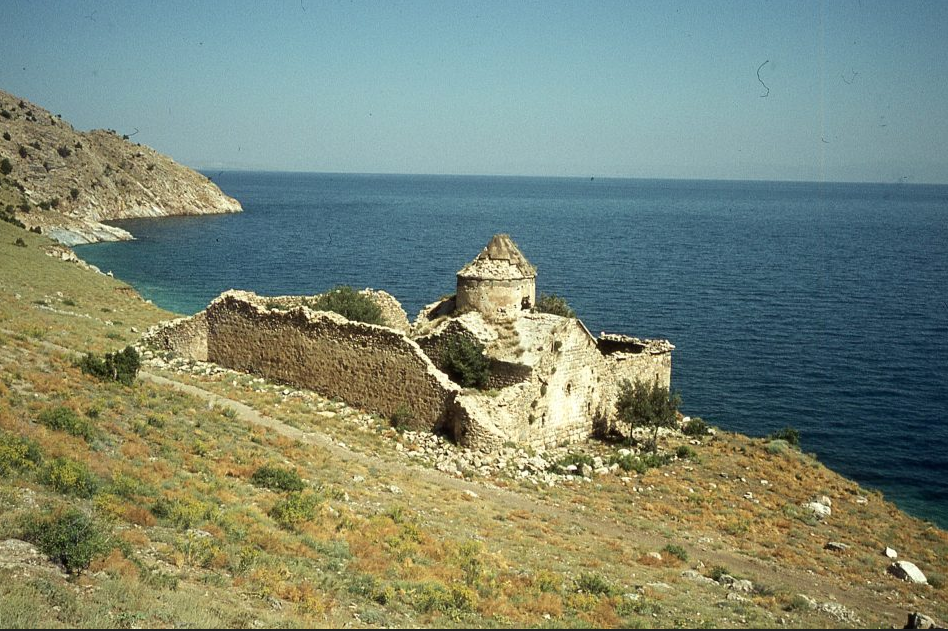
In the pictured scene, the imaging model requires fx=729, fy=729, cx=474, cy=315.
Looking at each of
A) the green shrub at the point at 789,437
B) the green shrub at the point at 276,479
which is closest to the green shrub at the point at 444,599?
the green shrub at the point at 276,479

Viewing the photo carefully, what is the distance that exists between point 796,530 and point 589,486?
4.92m

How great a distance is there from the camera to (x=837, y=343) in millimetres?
45844

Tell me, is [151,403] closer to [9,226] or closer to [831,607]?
[831,607]

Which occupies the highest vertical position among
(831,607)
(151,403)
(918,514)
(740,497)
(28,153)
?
(28,153)

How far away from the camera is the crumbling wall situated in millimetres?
24844

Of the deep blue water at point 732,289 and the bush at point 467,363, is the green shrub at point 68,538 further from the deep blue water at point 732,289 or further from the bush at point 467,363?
the deep blue water at point 732,289

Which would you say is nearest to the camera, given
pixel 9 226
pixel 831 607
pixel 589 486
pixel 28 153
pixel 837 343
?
pixel 831 607

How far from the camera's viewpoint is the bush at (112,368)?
17516 millimetres

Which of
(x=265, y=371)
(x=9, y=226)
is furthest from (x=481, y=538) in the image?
(x=9, y=226)

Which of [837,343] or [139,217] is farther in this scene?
[139,217]

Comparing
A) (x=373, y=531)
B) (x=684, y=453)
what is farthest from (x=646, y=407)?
(x=373, y=531)

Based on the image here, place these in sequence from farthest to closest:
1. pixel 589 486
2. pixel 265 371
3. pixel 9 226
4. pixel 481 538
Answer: pixel 9 226, pixel 265 371, pixel 589 486, pixel 481 538

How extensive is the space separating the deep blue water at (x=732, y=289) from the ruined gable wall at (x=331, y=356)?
55.9 feet

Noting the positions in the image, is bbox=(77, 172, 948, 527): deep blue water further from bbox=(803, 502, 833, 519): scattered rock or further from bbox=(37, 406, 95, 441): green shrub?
bbox=(37, 406, 95, 441): green shrub
